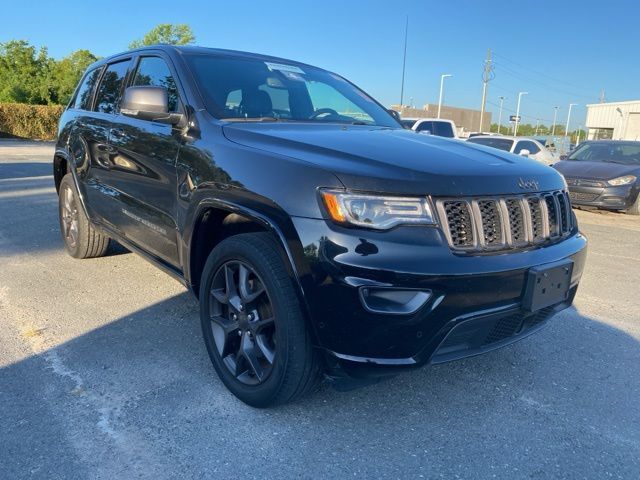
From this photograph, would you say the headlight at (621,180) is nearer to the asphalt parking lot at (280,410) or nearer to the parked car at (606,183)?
the parked car at (606,183)

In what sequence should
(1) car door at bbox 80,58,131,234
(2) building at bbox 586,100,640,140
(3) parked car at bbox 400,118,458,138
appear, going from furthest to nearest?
(2) building at bbox 586,100,640,140 → (3) parked car at bbox 400,118,458,138 → (1) car door at bbox 80,58,131,234

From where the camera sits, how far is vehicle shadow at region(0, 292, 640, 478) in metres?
2.29

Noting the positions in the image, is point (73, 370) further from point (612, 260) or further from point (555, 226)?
point (612, 260)

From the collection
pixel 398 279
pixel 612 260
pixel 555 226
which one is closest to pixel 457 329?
pixel 398 279

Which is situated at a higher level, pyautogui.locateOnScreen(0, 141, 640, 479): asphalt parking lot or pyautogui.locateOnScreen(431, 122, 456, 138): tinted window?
pyautogui.locateOnScreen(431, 122, 456, 138): tinted window

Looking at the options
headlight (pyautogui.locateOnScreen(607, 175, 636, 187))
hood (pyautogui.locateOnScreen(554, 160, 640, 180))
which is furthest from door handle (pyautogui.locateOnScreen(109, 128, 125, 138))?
headlight (pyautogui.locateOnScreen(607, 175, 636, 187))

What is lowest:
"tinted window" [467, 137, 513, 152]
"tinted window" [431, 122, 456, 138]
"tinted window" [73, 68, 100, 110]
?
"tinted window" [467, 137, 513, 152]

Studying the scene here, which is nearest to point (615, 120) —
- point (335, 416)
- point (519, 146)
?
point (519, 146)

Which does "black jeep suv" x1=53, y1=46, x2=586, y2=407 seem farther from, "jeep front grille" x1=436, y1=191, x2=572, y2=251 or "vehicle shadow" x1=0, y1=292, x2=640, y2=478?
"vehicle shadow" x1=0, y1=292, x2=640, y2=478

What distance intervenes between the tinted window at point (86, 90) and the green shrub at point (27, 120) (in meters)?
27.2

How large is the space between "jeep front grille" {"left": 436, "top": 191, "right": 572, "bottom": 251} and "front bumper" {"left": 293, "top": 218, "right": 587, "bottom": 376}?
7 centimetres

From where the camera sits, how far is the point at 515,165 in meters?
2.63

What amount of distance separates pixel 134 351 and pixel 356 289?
1813mm

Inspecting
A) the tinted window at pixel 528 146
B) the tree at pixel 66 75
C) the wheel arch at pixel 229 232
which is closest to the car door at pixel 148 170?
the wheel arch at pixel 229 232
